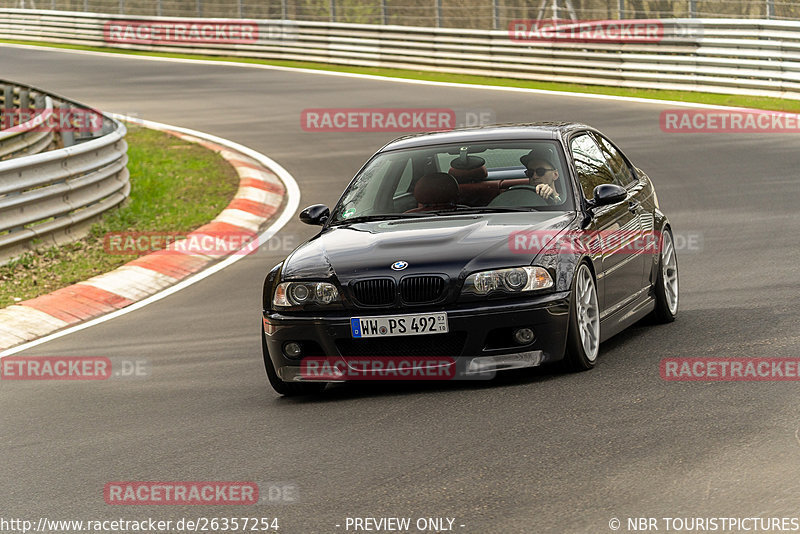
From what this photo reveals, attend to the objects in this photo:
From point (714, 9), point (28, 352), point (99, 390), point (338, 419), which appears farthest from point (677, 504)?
point (714, 9)

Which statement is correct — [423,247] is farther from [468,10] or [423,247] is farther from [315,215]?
[468,10]

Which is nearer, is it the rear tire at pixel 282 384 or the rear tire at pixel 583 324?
the rear tire at pixel 583 324

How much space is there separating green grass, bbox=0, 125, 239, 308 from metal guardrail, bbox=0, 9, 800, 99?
8.79m

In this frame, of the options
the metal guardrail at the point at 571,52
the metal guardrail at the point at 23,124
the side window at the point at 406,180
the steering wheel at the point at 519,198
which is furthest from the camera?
the metal guardrail at the point at 571,52

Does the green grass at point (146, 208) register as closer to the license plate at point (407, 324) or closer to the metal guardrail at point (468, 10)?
the license plate at point (407, 324)

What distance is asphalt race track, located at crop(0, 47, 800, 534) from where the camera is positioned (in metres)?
5.22

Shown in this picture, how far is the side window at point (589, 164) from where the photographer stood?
8.39m

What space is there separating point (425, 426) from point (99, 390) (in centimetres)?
283

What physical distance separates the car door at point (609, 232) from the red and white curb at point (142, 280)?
4.43 metres

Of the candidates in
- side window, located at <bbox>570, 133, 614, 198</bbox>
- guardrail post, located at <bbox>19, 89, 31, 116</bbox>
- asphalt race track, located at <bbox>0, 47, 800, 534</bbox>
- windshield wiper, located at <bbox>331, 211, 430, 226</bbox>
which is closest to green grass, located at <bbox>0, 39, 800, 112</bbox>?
guardrail post, located at <bbox>19, 89, 31, 116</bbox>

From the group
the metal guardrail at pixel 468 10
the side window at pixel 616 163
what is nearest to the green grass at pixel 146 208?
the side window at pixel 616 163

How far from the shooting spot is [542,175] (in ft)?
27.1

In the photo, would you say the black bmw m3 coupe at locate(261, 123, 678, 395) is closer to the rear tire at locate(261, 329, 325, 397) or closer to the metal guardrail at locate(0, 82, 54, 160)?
the rear tire at locate(261, 329, 325, 397)

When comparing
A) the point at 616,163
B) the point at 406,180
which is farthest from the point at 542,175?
the point at 616,163
